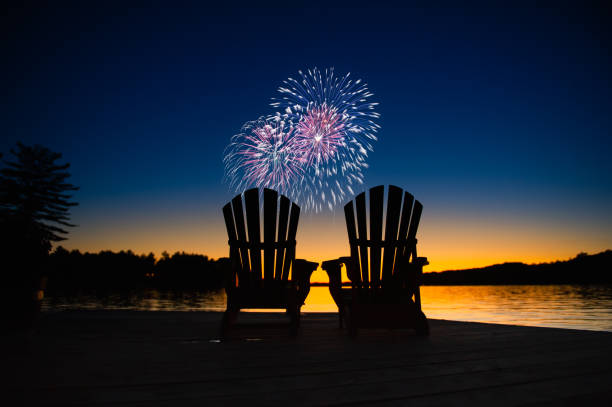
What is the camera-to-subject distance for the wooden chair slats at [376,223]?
3.56m

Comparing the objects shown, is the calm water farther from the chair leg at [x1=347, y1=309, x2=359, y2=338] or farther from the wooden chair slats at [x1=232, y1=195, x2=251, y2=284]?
the chair leg at [x1=347, y1=309, x2=359, y2=338]

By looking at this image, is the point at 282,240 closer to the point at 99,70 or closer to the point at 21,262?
the point at 21,262

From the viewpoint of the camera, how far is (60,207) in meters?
32.3

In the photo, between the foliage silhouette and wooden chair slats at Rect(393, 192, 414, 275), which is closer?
wooden chair slats at Rect(393, 192, 414, 275)

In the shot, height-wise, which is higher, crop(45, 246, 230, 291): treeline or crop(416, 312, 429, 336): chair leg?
crop(45, 246, 230, 291): treeline

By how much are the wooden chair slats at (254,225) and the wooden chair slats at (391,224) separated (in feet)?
4.10

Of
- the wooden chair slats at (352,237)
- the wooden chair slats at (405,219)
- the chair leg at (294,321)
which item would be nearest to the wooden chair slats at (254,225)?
the chair leg at (294,321)

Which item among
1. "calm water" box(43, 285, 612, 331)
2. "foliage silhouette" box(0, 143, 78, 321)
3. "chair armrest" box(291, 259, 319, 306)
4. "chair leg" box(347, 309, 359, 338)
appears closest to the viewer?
"chair leg" box(347, 309, 359, 338)

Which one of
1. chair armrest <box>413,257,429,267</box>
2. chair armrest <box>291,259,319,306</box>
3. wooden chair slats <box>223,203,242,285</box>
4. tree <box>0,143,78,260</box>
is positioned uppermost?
tree <box>0,143,78,260</box>

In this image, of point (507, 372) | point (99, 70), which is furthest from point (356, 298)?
point (99, 70)

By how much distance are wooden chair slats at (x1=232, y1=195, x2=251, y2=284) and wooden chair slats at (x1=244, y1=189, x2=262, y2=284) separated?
5 cm

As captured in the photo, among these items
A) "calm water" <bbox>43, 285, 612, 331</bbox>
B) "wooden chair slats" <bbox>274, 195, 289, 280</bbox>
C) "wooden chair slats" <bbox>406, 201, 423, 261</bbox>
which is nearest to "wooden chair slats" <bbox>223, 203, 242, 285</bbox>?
"wooden chair slats" <bbox>274, 195, 289, 280</bbox>

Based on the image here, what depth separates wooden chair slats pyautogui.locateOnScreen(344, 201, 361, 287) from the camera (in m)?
3.50

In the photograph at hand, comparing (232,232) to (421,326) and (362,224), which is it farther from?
(421,326)
